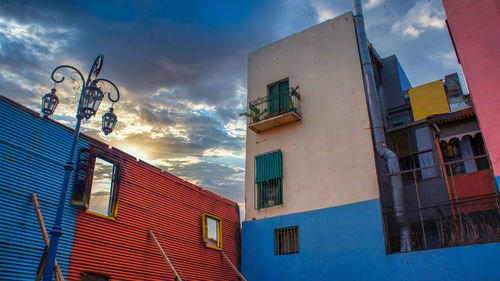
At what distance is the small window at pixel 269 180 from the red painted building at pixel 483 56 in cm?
845

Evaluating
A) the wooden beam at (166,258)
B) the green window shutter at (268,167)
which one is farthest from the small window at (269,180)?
the wooden beam at (166,258)

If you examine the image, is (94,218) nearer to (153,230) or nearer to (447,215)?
(153,230)

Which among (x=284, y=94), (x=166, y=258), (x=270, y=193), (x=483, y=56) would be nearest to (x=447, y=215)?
(x=483, y=56)

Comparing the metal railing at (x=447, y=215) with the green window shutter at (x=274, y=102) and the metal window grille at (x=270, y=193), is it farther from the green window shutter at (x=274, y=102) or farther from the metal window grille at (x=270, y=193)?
the green window shutter at (x=274, y=102)

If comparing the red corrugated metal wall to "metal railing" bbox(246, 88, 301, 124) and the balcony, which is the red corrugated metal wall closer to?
the balcony

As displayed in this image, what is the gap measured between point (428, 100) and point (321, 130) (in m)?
5.69

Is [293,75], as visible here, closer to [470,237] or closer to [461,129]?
[461,129]

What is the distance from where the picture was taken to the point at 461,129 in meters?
15.2

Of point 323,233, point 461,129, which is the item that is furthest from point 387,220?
point 461,129

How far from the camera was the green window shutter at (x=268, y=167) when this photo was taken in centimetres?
1702

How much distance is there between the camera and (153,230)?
44.3 feet

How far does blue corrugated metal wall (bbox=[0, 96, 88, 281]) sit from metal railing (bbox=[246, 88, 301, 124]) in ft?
29.4

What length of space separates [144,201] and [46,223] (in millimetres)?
3590

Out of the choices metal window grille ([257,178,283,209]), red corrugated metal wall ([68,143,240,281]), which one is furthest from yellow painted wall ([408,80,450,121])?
red corrugated metal wall ([68,143,240,281])
